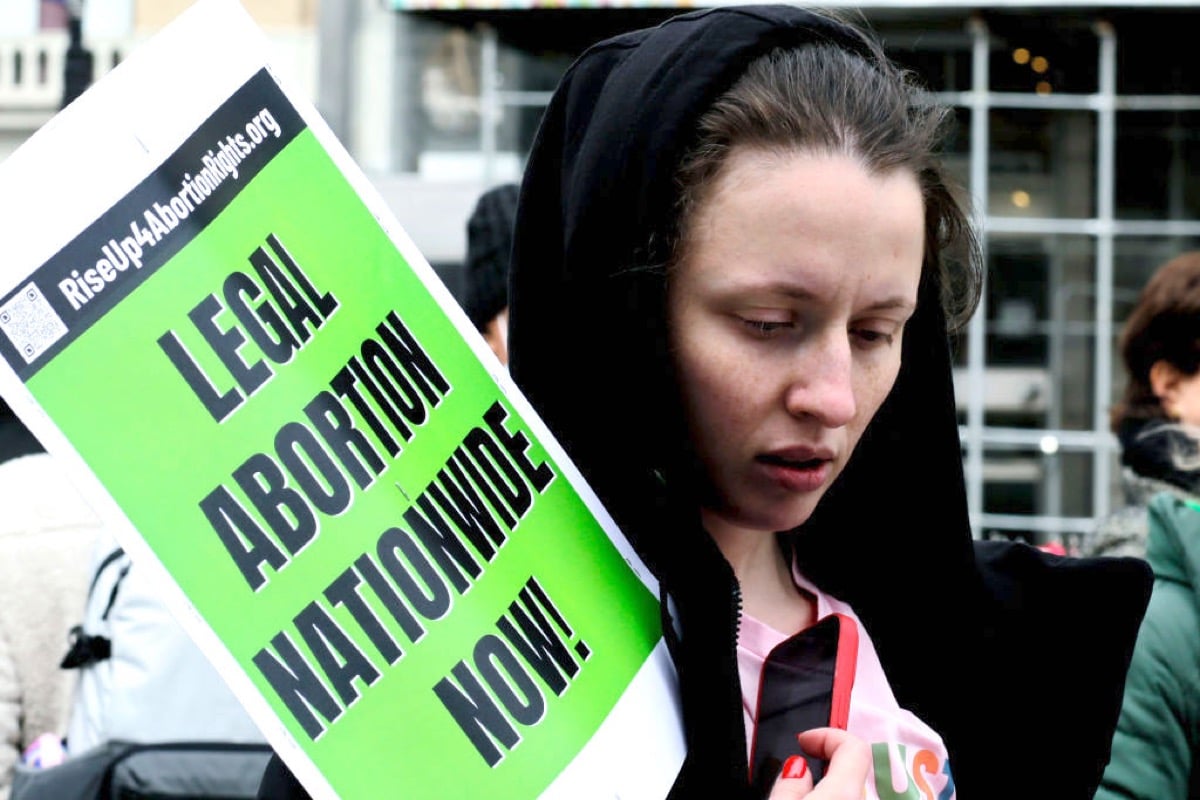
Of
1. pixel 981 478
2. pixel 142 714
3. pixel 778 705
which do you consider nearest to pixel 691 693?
pixel 778 705

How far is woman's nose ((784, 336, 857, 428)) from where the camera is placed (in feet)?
3.38

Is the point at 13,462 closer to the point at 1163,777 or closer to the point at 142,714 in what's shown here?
the point at 142,714

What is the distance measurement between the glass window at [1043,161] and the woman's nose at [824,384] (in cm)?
934

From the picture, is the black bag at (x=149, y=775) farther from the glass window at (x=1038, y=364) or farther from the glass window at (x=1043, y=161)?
the glass window at (x=1043, y=161)

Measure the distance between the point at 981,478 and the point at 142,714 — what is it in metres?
8.40

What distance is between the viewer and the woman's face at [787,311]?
103 centimetres

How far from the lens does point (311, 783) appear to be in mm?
853

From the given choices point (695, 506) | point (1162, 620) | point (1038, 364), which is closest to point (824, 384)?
point (695, 506)

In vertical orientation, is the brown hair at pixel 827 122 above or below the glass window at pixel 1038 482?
above

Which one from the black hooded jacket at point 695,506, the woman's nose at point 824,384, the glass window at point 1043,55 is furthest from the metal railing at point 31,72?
the woman's nose at point 824,384

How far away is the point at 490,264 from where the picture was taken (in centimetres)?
318

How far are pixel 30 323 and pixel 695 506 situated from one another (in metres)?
0.52

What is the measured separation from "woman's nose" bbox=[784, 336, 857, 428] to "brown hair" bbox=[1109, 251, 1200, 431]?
2.08 m

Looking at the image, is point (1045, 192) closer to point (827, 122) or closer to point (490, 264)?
point (490, 264)
